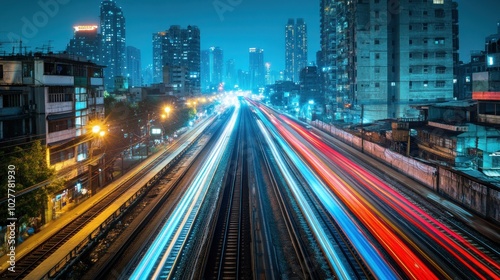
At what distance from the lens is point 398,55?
64250mm

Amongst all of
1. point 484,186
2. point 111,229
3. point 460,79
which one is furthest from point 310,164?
point 460,79

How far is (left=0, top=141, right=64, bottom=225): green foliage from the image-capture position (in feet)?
58.1

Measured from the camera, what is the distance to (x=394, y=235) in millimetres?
17828

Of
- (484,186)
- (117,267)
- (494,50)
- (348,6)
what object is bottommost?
(117,267)

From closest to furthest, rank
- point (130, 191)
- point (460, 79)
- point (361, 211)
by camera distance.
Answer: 1. point (361, 211)
2. point (130, 191)
3. point (460, 79)

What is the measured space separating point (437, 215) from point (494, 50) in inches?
796

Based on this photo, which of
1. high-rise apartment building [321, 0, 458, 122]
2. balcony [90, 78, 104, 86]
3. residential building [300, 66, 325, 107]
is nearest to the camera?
balcony [90, 78, 104, 86]

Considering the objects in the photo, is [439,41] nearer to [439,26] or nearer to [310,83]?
[439,26]

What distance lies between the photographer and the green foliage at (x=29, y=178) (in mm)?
17703

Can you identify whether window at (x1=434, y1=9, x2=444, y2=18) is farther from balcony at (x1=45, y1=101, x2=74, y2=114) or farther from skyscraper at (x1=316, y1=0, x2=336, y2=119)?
balcony at (x1=45, y1=101, x2=74, y2=114)

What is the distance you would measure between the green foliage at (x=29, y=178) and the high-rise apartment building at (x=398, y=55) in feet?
162

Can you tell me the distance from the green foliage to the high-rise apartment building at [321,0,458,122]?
4941 centimetres

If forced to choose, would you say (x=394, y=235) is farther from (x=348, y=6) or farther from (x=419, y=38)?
(x=348, y=6)

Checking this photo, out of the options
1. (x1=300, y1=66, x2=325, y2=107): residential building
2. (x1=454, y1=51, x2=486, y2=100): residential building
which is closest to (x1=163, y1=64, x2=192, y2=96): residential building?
(x1=300, y1=66, x2=325, y2=107): residential building
